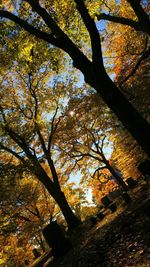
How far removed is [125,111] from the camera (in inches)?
291

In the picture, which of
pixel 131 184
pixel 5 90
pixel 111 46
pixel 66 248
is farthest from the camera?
pixel 111 46

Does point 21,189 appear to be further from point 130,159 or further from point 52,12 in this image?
point 52,12

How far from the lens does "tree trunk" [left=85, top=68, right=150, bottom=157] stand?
7234 millimetres

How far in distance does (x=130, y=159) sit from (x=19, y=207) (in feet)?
38.5

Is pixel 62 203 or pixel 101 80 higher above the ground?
pixel 101 80

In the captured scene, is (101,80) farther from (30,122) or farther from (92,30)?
(30,122)

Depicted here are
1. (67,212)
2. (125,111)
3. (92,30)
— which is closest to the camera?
(125,111)

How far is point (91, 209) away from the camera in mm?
41406

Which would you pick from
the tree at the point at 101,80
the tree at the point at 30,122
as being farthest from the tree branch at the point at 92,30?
the tree at the point at 30,122

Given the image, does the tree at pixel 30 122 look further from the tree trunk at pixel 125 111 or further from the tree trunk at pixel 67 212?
the tree trunk at pixel 125 111

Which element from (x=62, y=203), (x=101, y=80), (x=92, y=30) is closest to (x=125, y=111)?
(x=101, y=80)

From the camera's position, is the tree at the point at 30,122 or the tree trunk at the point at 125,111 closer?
the tree trunk at the point at 125,111

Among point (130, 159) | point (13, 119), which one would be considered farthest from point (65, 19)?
point (130, 159)

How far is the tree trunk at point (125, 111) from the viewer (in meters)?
7.23
